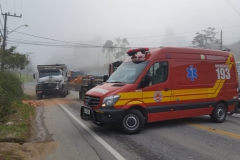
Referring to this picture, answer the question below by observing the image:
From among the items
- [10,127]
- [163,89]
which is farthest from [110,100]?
[10,127]

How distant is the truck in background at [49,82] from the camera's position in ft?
70.3

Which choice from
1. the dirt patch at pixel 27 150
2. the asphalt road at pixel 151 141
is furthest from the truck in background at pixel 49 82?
the dirt patch at pixel 27 150

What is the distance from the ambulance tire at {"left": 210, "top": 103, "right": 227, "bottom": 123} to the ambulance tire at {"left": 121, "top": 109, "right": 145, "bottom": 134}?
329 centimetres

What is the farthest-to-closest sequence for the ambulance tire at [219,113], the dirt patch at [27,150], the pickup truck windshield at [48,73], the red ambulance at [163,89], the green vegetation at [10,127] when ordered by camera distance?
1. the pickup truck windshield at [48,73]
2. the ambulance tire at [219,113]
3. the red ambulance at [163,89]
4. the green vegetation at [10,127]
5. the dirt patch at [27,150]

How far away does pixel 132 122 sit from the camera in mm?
7609

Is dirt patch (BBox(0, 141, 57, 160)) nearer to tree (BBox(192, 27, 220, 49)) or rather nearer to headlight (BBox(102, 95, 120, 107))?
headlight (BBox(102, 95, 120, 107))

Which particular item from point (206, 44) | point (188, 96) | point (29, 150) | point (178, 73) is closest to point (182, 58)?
point (178, 73)

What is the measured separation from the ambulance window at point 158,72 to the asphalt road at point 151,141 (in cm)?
153

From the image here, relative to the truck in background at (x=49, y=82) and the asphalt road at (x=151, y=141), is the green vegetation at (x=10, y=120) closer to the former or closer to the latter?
the asphalt road at (x=151, y=141)

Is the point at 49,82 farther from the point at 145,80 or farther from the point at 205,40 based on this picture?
the point at 205,40

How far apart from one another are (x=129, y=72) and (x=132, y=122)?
62.2 inches

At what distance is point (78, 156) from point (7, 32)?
3014 centimetres

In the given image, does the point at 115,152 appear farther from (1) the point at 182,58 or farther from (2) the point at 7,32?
(2) the point at 7,32

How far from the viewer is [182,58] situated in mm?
8727
